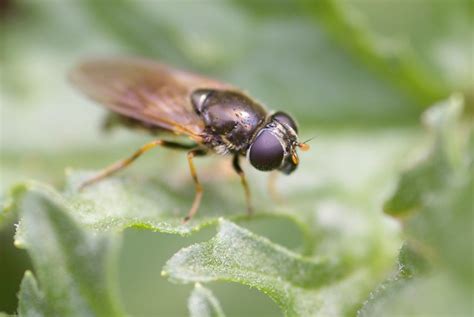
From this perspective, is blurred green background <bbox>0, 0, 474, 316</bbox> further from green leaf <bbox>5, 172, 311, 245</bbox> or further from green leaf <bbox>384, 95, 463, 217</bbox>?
green leaf <bbox>384, 95, 463, 217</bbox>

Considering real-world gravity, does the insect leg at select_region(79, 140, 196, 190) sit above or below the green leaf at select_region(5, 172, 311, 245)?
above

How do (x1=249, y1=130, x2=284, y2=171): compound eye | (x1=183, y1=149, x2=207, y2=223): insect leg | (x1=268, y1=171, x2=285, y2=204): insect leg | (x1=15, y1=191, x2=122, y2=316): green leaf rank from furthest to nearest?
Answer: (x1=268, y1=171, x2=285, y2=204): insect leg → (x1=183, y1=149, x2=207, y2=223): insect leg → (x1=249, y1=130, x2=284, y2=171): compound eye → (x1=15, y1=191, x2=122, y2=316): green leaf

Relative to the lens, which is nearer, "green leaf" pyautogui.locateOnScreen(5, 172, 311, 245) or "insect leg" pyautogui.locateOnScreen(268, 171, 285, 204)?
"green leaf" pyautogui.locateOnScreen(5, 172, 311, 245)

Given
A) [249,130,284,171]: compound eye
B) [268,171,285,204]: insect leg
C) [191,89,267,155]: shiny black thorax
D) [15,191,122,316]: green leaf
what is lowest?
[15,191,122,316]: green leaf

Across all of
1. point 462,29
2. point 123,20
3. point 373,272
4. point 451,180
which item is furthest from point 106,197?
point 462,29

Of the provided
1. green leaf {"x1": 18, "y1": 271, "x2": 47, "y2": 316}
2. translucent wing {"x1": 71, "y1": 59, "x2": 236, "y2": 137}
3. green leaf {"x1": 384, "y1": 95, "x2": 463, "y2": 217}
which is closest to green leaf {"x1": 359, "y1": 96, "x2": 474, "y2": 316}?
green leaf {"x1": 384, "y1": 95, "x2": 463, "y2": 217}

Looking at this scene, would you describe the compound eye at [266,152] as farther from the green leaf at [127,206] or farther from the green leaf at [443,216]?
the green leaf at [443,216]

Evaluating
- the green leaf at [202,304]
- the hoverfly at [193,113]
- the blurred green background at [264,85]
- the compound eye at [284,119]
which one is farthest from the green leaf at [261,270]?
the blurred green background at [264,85]

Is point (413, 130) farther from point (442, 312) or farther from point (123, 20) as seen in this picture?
point (123, 20)
